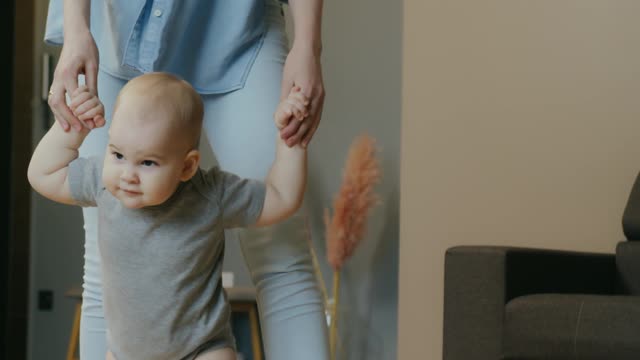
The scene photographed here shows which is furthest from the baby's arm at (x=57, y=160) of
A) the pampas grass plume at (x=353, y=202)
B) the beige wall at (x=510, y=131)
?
the pampas grass plume at (x=353, y=202)

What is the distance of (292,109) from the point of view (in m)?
1.30

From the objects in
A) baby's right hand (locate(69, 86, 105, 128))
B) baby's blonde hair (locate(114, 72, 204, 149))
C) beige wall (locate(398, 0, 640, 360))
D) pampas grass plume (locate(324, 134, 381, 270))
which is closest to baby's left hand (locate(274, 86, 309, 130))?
baby's blonde hair (locate(114, 72, 204, 149))

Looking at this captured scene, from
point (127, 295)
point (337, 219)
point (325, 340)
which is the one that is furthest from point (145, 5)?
point (337, 219)

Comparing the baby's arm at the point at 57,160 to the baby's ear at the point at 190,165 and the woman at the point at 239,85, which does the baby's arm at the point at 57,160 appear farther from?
the baby's ear at the point at 190,165

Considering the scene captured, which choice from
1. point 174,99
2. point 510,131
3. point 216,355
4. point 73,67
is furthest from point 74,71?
point 510,131

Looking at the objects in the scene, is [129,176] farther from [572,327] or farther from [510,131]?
[510,131]

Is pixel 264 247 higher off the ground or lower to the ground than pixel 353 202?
higher

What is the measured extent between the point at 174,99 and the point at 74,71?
0.46ft

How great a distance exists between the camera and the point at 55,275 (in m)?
4.43

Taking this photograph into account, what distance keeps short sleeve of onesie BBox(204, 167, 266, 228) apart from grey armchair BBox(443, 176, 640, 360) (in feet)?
3.31

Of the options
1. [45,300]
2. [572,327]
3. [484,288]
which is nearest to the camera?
[572,327]

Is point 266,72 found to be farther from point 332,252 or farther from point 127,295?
point 332,252

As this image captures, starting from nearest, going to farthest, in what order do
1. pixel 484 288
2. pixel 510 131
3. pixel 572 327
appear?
pixel 572 327
pixel 484 288
pixel 510 131

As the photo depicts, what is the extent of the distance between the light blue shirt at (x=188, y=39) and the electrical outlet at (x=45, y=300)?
315 cm
